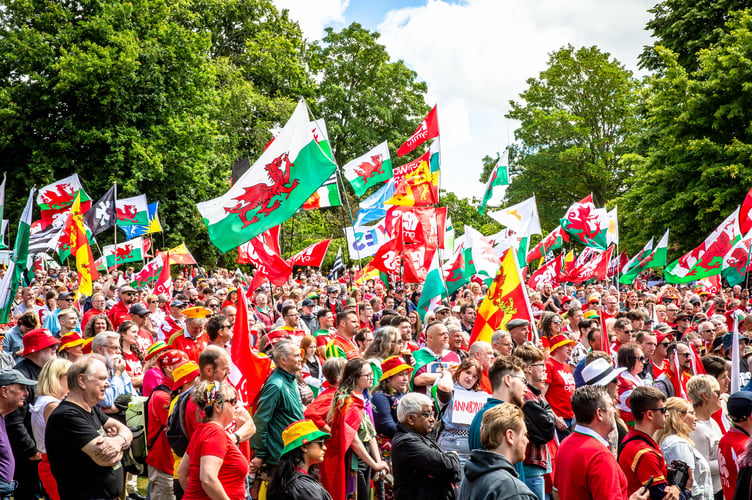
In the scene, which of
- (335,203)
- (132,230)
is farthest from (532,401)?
(132,230)

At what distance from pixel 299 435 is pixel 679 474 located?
2.58 metres

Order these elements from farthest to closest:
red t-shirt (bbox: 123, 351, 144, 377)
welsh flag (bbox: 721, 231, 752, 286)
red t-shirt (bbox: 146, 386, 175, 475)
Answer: welsh flag (bbox: 721, 231, 752, 286) → red t-shirt (bbox: 123, 351, 144, 377) → red t-shirt (bbox: 146, 386, 175, 475)

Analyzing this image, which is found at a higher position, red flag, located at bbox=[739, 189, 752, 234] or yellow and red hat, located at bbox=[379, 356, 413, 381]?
red flag, located at bbox=[739, 189, 752, 234]

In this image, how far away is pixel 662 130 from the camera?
29.0 metres

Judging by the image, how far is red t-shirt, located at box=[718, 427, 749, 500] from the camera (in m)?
5.12

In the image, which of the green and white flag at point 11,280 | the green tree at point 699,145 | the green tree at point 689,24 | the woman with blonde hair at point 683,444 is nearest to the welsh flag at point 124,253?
the green and white flag at point 11,280

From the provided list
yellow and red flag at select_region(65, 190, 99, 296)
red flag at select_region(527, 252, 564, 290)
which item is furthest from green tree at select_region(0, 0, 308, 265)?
red flag at select_region(527, 252, 564, 290)

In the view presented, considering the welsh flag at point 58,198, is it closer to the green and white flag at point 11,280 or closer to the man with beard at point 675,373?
the green and white flag at point 11,280

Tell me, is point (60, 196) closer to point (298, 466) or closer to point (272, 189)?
point (272, 189)

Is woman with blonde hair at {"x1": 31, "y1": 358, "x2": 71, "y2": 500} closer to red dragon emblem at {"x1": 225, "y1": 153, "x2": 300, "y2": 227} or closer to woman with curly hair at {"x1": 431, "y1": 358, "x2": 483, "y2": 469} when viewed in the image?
woman with curly hair at {"x1": 431, "y1": 358, "x2": 483, "y2": 469}

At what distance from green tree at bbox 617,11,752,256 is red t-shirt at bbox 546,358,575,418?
21.2m

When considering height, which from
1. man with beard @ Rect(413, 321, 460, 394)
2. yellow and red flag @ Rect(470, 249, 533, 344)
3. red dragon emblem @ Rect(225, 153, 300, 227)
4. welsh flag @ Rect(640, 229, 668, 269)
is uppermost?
red dragon emblem @ Rect(225, 153, 300, 227)

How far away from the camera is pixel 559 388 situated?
7.41 meters

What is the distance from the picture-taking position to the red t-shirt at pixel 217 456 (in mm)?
4492
